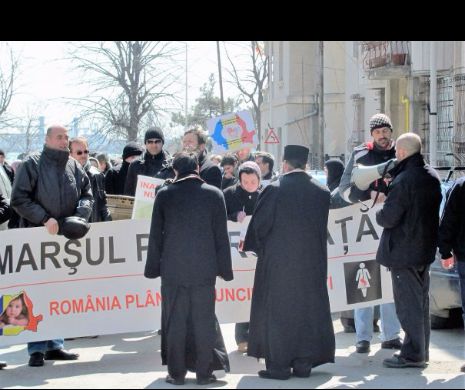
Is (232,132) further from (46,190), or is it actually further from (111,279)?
(46,190)

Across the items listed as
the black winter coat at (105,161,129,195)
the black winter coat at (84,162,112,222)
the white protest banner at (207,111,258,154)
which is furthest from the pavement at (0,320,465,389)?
the white protest banner at (207,111,258,154)

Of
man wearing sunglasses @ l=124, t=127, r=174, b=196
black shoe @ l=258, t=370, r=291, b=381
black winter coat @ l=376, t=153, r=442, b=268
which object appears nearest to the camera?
black shoe @ l=258, t=370, r=291, b=381

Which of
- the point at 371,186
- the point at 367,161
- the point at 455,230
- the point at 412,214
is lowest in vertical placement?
the point at 455,230

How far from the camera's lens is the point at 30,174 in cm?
873

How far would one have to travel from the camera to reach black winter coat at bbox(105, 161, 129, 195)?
38.7ft

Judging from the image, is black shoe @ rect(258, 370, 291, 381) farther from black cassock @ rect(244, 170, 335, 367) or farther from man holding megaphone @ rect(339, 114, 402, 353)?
man holding megaphone @ rect(339, 114, 402, 353)

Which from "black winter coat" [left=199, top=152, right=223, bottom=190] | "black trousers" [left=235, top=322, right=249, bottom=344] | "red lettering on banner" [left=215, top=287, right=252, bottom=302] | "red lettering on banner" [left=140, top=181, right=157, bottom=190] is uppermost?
"black winter coat" [left=199, top=152, right=223, bottom=190]

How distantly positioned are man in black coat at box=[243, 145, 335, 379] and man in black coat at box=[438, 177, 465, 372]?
1094 millimetres

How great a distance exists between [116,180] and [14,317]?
329 cm

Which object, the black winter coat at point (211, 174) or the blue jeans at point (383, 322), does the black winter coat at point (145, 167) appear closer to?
the black winter coat at point (211, 174)

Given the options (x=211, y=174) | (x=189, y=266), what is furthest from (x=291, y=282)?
(x=211, y=174)

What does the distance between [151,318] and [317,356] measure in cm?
188

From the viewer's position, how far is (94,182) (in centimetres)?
1034
